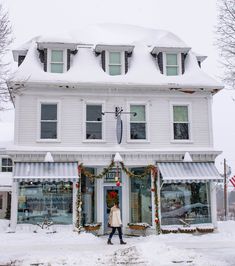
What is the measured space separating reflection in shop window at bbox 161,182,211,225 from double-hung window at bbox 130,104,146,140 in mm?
2793

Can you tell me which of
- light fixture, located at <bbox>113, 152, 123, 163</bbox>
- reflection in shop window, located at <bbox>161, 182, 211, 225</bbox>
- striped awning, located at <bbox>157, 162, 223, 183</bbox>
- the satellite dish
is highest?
the satellite dish

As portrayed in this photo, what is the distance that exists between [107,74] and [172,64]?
11.6 ft

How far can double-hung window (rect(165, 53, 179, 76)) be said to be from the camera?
2097 cm

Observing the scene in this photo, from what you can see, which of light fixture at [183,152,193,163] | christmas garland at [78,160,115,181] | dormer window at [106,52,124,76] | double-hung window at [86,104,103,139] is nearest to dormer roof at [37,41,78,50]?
dormer window at [106,52,124,76]

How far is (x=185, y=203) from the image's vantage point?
19938 mm

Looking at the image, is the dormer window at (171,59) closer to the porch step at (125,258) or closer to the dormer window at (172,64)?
the dormer window at (172,64)

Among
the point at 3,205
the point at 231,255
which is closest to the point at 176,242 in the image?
the point at 231,255

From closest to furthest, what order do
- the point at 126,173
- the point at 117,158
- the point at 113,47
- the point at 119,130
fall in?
the point at 117,158 < the point at 119,130 < the point at 126,173 < the point at 113,47

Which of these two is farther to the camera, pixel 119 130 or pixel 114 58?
pixel 114 58

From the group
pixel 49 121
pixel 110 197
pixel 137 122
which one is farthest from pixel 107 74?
pixel 110 197

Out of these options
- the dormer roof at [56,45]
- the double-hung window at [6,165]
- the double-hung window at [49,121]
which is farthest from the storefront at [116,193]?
the double-hung window at [6,165]

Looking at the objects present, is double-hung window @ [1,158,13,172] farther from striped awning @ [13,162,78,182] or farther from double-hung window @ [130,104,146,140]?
double-hung window @ [130,104,146,140]

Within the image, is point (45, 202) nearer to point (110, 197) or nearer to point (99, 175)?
point (99, 175)

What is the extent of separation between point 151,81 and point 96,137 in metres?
3.88
